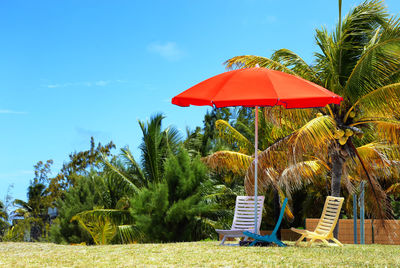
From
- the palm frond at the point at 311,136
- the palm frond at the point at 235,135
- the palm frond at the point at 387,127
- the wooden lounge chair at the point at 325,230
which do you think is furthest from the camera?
the palm frond at the point at 235,135

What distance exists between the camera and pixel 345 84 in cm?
1367

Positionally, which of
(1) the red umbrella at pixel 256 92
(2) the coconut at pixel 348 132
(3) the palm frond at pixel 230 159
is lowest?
(3) the palm frond at pixel 230 159

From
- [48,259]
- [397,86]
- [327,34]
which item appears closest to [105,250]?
[48,259]

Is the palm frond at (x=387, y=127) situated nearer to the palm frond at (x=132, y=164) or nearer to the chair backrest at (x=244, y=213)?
the chair backrest at (x=244, y=213)

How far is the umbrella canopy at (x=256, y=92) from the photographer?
28.1ft

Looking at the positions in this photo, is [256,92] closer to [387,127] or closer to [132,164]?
[387,127]

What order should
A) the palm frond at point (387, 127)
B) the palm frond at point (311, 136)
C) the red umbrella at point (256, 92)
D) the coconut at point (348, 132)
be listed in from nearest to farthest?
1. the red umbrella at point (256, 92)
2. the palm frond at point (311, 136)
3. the palm frond at point (387, 127)
4. the coconut at point (348, 132)

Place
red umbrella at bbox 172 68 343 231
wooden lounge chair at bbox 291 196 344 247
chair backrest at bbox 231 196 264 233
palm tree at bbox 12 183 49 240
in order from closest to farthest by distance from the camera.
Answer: red umbrella at bbox 172 68 343 231 → wooden lounge chair at bbox 291 196 344 247 → chair backrest at bbox 231 196 264 233 → palm tree at bbox 12 183 49 240

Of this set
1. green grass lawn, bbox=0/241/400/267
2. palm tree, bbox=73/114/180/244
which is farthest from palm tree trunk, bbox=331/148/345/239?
palm tree, bbox=73/114/180/244

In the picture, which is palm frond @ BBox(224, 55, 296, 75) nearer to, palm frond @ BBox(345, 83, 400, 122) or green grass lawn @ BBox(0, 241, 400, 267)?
palm frond @ BBox(345, 83, 400, 122)

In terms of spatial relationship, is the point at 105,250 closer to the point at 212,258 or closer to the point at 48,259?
the point at 48,259

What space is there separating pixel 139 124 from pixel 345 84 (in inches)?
331

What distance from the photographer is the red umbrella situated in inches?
338

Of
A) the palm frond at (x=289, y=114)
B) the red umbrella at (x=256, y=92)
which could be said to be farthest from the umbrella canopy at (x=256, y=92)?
the palm frond at (x=289, y=114)
